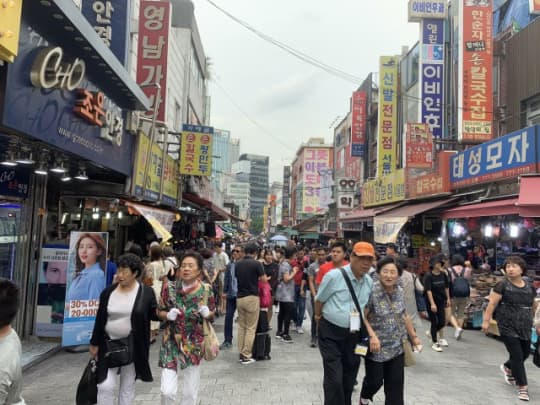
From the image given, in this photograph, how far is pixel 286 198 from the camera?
7956 cm

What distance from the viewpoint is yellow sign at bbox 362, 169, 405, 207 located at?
15.1 metres

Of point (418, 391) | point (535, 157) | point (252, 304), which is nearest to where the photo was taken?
point (418, 391)

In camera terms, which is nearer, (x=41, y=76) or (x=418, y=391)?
(x=41, y=76)

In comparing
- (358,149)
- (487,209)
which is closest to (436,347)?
(487,209)

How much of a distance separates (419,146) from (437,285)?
7116 mm

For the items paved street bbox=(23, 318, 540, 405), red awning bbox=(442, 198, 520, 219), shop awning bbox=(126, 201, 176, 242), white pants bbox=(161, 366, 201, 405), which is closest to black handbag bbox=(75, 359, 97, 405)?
white pants bbox=(161, 366, 201, 405)

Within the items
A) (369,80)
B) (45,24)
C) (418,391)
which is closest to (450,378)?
(418,391)

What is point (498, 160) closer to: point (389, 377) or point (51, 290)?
point (389, 377)

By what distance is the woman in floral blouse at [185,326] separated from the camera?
378 cm

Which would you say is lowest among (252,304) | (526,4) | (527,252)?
(252,304)

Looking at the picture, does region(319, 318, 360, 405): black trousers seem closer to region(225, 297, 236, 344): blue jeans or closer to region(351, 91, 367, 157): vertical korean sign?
region(225, 297, 236, 344): blue jeans

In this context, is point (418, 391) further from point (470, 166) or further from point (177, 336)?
point (470, 166)

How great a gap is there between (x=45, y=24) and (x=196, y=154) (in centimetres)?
789

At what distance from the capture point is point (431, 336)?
7523 mm
